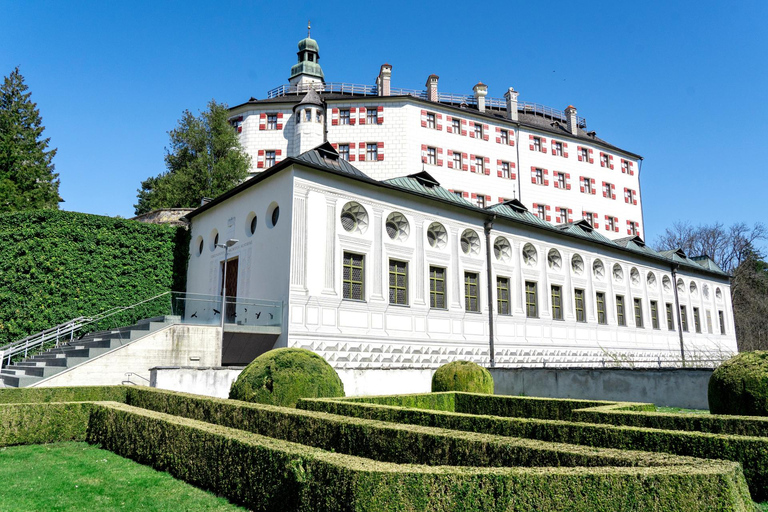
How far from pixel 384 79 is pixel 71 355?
3417cm

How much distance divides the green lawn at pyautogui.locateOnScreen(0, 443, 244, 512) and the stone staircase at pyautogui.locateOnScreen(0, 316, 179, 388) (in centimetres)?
626

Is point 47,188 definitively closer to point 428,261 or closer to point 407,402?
point 428,261

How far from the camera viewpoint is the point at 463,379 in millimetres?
17094

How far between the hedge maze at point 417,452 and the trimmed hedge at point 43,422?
2 cm

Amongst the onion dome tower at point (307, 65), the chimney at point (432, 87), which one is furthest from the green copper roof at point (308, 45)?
the chimney at point (432, 87)

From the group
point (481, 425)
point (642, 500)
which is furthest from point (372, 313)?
point (642, 500)

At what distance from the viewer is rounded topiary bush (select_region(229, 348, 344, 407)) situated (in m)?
11.2

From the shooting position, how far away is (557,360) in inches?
1102

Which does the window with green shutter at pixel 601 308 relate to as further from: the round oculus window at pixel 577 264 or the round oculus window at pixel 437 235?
the round oculus window at pixel 437 235

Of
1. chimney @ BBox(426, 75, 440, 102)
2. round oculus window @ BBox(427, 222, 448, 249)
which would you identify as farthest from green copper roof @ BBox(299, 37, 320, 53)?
round oculus window @ BBox(427, 222, 448, 249)

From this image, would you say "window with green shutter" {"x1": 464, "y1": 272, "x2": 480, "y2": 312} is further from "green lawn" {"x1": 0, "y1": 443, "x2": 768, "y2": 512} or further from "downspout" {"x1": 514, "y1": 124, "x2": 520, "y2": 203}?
"downspout" {"x1": 514, "y1": 124, "x2": 520, "y2": 203}

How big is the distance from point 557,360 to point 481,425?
20866mm

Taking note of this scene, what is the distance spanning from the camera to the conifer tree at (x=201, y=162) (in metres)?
33.6

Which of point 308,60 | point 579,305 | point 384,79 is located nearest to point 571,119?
point 384,79
